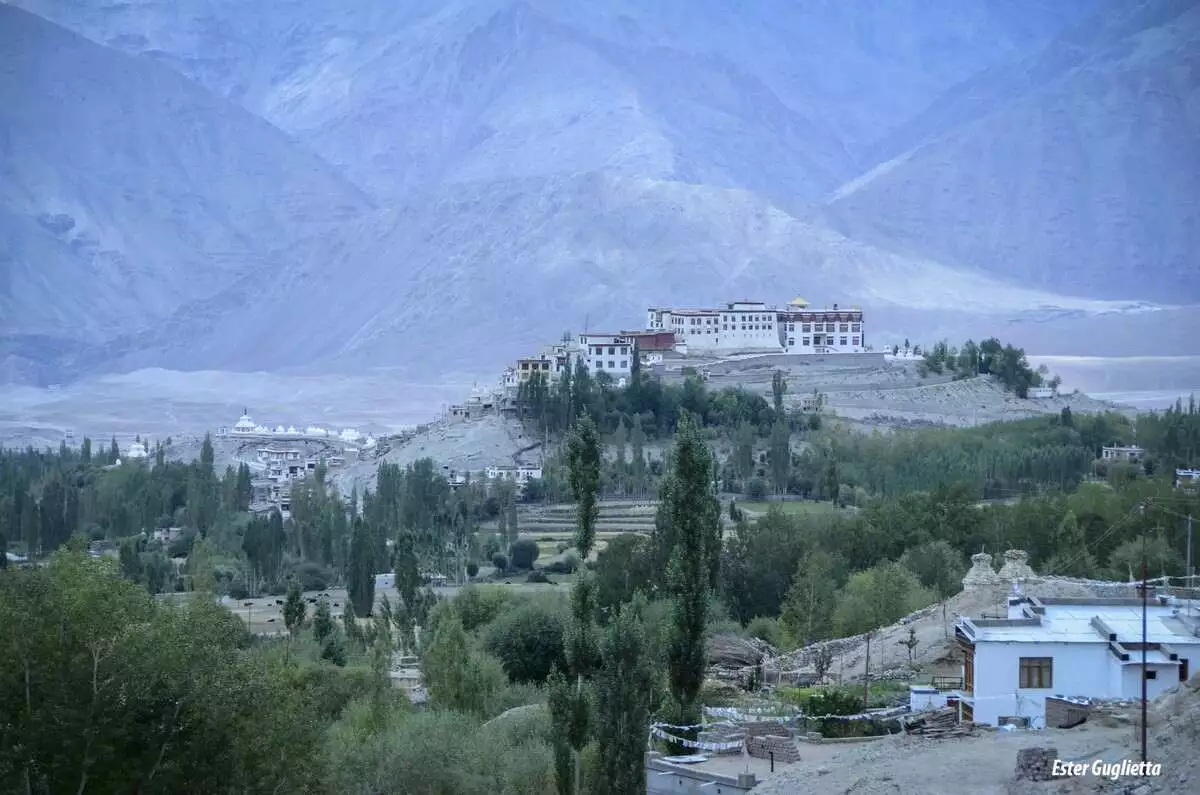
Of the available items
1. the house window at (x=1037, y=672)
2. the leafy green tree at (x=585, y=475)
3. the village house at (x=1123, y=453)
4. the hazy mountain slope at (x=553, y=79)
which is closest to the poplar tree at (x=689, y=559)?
the leafy green tree at (x=585, y=475)

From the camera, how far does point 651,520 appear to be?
5422 cm

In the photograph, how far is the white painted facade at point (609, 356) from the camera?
76312 millimetres

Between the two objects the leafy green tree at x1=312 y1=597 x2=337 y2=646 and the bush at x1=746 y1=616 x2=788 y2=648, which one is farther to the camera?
the leafy green tree at x1=312 y1=597 x2=337 y2=646

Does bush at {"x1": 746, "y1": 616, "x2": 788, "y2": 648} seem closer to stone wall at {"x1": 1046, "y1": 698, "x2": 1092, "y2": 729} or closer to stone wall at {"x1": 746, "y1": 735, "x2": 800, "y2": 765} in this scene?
stone wall at {"x1": 746, "y1": 735, "x2": 800, "y2": 765}

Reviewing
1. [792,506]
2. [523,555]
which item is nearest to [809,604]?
[523,555]

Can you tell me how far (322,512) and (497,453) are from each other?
11.5 meters

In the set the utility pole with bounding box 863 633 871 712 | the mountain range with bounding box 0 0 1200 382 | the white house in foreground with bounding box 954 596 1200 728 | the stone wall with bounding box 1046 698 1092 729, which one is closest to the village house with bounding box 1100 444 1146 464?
the utility pole with bounding box 863 633 871 712

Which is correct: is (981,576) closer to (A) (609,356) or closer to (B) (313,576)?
(B) (313,576)

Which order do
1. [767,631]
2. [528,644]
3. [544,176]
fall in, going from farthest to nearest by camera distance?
[544,176] < [767,631] < [528,644]

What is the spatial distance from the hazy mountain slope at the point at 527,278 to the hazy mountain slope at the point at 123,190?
7.41 metres

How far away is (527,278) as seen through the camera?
419 feet

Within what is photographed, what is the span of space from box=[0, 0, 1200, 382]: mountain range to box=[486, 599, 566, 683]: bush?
79.8 meters

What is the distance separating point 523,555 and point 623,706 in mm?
30118

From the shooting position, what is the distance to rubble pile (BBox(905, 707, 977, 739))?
2031cm
